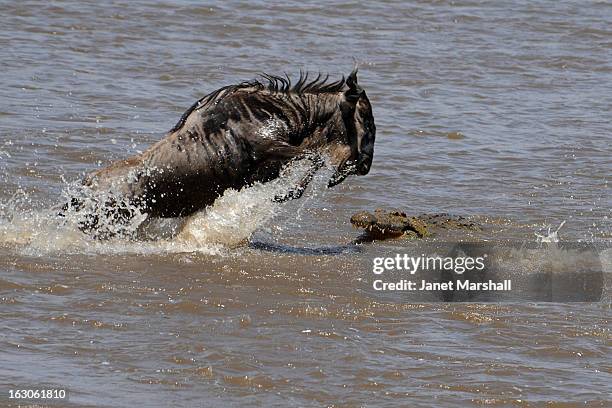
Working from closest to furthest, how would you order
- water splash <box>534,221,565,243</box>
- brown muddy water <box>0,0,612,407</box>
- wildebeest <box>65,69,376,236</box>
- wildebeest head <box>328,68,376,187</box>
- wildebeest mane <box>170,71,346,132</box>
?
brown muddy water <box>0,0,612,407</box> → wildebeest <box>65,69,376,236</box> → wildebeest mane <box>170,71,346,132</box> → wildebeest head <box>328,68,376,187</box> → water splash <box>534,221,565,243</box>

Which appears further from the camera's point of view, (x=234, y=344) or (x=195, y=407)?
(x=234, y=344)

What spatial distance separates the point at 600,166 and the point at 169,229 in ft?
15.2

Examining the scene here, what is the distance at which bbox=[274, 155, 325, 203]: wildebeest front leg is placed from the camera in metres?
9.07

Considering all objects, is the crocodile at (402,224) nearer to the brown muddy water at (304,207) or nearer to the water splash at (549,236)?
the brown muddy water at (304,207)

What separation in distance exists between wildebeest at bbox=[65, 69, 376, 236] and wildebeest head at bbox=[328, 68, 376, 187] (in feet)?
0.05

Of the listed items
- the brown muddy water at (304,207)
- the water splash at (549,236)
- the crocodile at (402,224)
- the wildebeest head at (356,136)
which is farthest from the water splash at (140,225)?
the water splash at (549,236)

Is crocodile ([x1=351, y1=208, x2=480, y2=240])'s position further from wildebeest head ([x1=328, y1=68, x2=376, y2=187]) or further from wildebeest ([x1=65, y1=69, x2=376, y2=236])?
wildebeest ([x1=65, y1=69, x2=376, y2=236])

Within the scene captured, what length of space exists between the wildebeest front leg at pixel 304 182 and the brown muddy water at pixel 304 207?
0.15 m

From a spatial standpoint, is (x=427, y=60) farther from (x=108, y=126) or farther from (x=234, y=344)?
(x=234, y=344)

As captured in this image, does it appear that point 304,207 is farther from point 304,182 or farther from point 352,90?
point 352,90

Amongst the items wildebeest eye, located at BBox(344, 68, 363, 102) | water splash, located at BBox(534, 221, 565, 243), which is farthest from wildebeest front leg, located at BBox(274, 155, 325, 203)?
water splash, located at BBox(534, 221, 565, 243)

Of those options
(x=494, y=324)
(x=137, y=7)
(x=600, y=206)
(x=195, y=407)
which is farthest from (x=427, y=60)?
(x=195, y=407)

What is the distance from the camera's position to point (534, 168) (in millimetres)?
11883

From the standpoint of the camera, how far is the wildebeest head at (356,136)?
9.23 meters
